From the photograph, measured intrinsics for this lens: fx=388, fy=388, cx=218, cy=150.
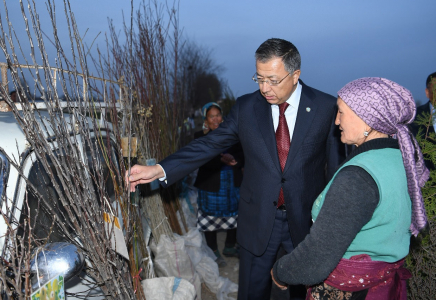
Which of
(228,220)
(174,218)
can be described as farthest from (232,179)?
(174,218)

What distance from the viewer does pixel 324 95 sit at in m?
2.39

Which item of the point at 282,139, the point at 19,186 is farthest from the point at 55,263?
the point at 282,139

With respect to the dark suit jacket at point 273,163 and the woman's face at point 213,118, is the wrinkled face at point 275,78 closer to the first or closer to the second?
the dark suit jacket at point 273,163

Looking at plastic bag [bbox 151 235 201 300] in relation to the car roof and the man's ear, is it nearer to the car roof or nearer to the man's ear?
the man's ear

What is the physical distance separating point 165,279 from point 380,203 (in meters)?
1.55

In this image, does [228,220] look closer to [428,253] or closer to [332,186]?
[428,253]

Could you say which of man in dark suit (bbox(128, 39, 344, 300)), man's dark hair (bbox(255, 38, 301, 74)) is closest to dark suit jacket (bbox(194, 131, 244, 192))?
man in dark suit (bbox(128, 39, 344, 300))

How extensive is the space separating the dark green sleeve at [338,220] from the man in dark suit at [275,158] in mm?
832

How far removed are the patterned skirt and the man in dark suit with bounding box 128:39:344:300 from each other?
1.66 meters

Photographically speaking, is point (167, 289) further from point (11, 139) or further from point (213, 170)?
point (213, 170)

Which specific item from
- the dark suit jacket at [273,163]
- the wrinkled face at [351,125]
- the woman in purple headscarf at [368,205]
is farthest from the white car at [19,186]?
the wrinkled face at [351,125]

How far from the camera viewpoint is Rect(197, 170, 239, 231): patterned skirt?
4.10 meters

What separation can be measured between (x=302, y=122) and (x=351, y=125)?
32.0 inches

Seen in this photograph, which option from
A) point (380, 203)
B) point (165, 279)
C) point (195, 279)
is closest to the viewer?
point (380, 203)
